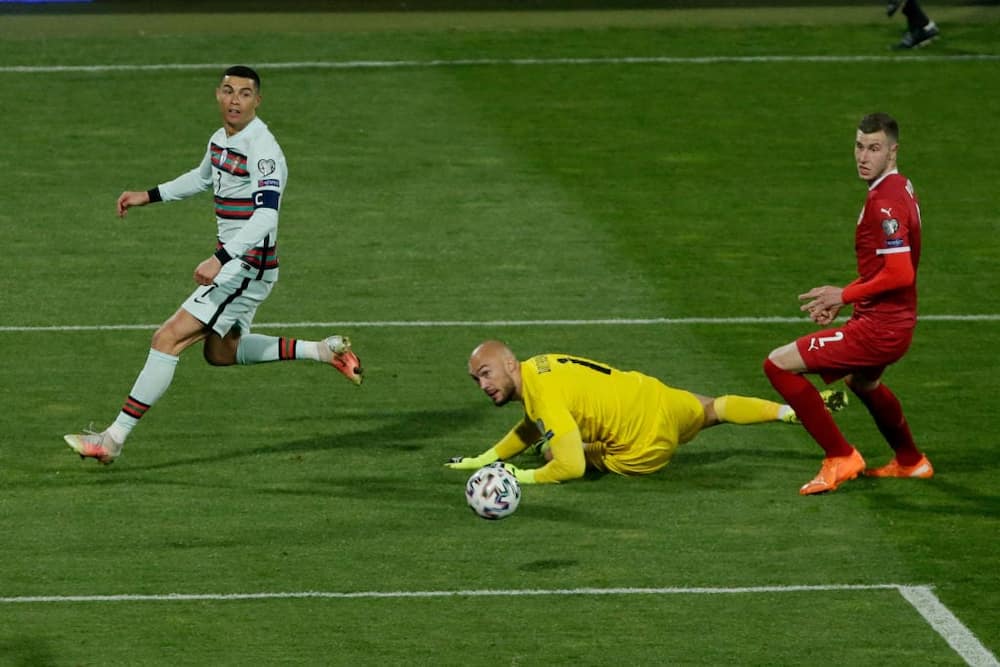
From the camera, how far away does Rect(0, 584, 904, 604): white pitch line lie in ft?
32.3

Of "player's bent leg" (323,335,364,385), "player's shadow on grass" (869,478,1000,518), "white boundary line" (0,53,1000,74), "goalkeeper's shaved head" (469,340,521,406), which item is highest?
"white boundary line" (0,53,1000,74)

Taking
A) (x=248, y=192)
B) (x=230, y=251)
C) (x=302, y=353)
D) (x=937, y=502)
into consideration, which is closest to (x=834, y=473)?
(x=937, y=502)

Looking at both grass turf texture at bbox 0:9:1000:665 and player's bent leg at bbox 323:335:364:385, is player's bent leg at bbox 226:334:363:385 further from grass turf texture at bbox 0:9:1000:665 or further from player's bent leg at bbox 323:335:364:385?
grass turf texture at bbox 0:9:1000:665

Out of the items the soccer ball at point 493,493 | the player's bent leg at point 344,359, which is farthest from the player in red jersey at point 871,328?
the player's bent leg at point 344,359

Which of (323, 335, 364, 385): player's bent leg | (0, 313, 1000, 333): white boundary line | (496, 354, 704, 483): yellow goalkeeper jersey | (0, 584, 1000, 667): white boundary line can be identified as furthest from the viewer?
(0, 313, 1000, 333): white boundary line

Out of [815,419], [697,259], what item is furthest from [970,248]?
[815,419]

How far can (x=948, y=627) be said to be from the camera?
9.42 m

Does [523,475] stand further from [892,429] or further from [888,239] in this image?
[888,239]

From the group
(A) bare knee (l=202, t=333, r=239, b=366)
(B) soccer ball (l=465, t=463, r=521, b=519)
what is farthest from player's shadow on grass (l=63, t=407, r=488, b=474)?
(B) soccer ball (l=465, t=463, r=521, b=519)

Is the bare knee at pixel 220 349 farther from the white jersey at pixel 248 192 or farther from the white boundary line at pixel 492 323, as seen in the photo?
the white boundary line at pixel 492 323

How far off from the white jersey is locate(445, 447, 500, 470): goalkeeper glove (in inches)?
60.6

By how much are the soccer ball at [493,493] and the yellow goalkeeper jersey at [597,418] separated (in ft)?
1.26

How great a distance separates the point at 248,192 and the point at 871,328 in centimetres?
360

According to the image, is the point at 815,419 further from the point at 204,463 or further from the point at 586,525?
the point at 204,463
